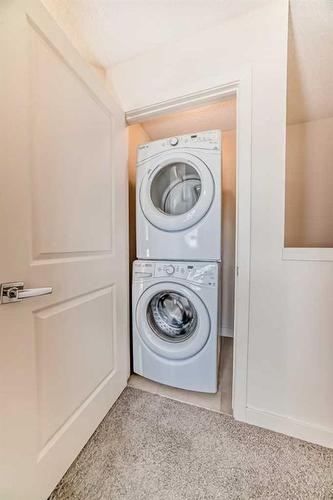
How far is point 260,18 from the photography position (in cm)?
100

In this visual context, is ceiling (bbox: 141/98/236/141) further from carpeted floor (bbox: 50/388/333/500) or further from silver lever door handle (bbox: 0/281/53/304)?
carpeted floor (bbox: 50/388/333/500)

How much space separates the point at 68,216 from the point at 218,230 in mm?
801

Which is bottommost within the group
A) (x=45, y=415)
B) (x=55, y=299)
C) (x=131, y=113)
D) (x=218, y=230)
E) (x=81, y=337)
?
(x=45, y=415)

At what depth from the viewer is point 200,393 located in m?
1.32

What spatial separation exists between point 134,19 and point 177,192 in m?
0.92

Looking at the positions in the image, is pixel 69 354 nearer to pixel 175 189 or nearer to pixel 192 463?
pixel 192 463

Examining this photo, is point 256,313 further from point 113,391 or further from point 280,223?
point 113,391

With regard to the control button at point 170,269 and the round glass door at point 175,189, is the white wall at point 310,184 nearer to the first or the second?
the round glass door at point 175,189

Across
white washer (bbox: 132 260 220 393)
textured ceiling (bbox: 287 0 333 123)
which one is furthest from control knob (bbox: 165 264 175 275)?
textured ceiling (bbox: 287 0 333 123)

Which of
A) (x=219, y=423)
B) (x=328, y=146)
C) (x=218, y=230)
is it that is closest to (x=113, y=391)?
(x=219, y=423)

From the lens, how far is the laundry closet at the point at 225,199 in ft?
4.17

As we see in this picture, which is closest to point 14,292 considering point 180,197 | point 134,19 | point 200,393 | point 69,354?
point 69,354

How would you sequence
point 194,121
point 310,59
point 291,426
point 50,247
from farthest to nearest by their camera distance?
point 194,121 < point 310,59 < point 291,426 < point 50,247

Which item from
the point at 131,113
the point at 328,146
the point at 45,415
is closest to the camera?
the point at 45,415
